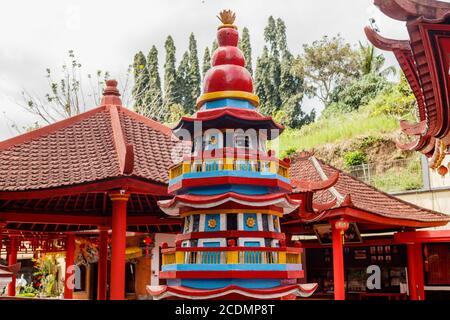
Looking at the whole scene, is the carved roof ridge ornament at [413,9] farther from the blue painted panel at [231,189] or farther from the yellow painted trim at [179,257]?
the yellow painted trim at [179,257]

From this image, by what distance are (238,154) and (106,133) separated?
380 centimetres

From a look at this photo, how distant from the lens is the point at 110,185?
973 centimetres

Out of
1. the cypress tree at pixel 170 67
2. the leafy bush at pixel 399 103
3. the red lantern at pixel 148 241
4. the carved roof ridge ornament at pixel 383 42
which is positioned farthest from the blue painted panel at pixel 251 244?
the cypress tree at pixel 170 67

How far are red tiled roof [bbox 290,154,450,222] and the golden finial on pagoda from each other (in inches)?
248

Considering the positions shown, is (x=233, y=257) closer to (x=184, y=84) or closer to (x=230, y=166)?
(x=230, y=166)

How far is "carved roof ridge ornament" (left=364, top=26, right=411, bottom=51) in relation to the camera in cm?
580

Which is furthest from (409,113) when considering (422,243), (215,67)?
(215,67)

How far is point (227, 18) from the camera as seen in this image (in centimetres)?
1015

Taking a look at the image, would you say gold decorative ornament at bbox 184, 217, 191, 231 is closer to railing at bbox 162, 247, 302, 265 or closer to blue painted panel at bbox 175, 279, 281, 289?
railing at bbox 162, 247, 302, 265

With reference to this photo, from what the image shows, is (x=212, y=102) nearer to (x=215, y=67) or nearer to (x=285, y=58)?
(x=215, y=67)

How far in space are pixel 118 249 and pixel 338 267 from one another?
5991mm

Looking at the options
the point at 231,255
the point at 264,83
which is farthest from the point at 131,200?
the point at 264,83

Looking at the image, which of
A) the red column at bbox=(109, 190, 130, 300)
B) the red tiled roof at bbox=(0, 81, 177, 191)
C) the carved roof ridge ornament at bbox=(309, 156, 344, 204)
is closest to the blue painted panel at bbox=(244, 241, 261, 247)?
the red tiled roof at bbox=(0, 81, 177, 191)
